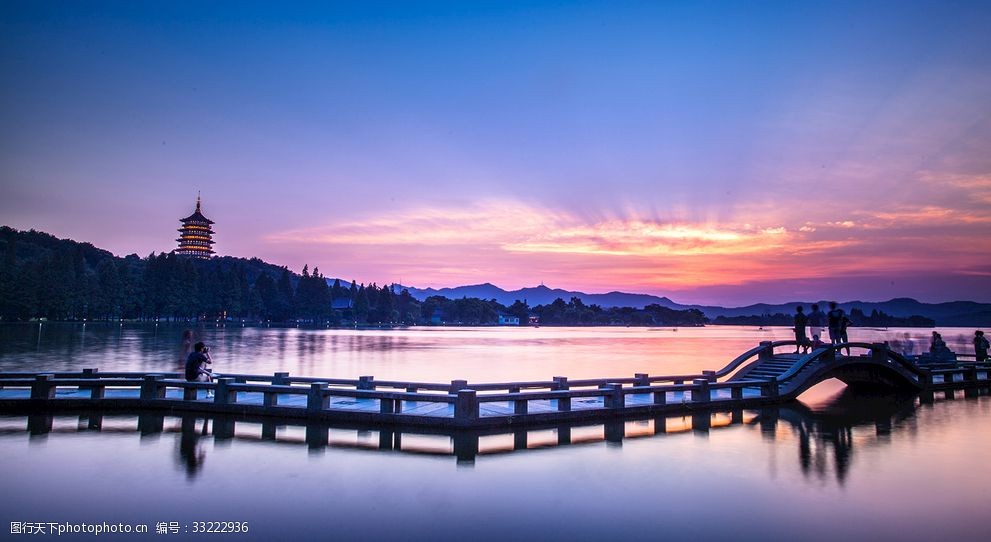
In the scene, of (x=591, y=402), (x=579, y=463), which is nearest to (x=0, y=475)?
(x=579, y=463)

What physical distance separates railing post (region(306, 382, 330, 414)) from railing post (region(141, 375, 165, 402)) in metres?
4.58

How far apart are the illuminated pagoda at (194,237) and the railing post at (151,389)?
196 m

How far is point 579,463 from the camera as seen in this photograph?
11695 millimetres

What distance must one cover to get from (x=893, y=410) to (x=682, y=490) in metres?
13.9

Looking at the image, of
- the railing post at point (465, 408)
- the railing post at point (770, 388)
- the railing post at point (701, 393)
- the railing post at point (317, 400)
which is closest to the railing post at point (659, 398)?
the railing post at point (701, 393)

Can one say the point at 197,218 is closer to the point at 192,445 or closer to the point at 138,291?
the point at 138,291

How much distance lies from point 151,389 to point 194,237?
7782 inches

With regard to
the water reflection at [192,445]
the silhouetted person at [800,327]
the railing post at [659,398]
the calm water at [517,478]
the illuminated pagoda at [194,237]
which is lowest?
the calm water at [517,478]

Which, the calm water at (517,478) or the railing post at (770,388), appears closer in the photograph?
the calm water at (517,478)

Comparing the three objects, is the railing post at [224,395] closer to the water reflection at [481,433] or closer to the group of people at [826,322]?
the water reflection at [481,433]

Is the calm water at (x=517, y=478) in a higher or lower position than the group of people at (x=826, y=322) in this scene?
lower

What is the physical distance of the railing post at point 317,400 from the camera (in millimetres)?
14961

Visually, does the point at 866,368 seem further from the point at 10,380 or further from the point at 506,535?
the point at 10,380

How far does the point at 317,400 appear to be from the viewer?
591 inches
